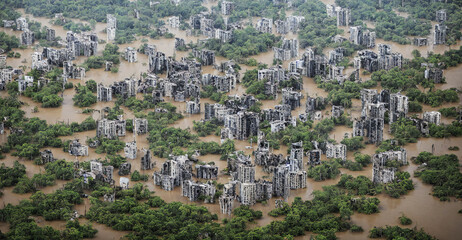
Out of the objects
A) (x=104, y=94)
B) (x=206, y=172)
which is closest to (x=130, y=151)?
(x=206, y=172)

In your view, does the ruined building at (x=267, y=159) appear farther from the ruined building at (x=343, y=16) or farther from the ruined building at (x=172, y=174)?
the ruined building at (x=343, y=16)

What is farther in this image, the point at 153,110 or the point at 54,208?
the point at 153,110

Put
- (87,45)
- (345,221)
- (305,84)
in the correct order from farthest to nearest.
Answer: (87,45) < (305,84) < (345,221)

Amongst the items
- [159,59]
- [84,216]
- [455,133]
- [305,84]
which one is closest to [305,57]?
[305,84]

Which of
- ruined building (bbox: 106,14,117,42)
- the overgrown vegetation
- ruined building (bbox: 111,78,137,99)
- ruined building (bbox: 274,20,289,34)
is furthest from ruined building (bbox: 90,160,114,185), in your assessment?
ruined building (bbox: 274,20,289,34)

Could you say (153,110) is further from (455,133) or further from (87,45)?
(455,133)

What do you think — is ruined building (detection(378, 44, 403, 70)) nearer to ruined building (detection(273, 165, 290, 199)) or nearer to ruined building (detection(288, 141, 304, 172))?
ruined building (detection(288, 141, 304, 172))

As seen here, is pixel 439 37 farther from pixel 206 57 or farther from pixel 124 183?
pixel 124 183
